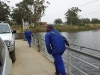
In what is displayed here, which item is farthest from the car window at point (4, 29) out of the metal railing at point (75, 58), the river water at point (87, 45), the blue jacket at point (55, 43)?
the river water at point (87, 45)

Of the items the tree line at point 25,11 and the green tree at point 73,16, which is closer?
the tree line at point 25,11

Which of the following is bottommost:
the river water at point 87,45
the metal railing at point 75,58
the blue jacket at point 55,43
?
the river water at point 87,45

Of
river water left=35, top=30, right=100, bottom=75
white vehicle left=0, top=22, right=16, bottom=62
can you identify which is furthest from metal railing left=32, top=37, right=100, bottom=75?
white vehicle left=0, top=22, right=16, bottom=62

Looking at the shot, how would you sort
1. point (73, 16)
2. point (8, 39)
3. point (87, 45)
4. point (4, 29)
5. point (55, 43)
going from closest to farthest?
point (55, 43)
point (8, 39)
point (4, 29)
point (87, 45)
point (73, 16)

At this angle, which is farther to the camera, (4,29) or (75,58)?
(4,29)

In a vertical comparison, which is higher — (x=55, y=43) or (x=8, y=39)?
(x=55, y=43)

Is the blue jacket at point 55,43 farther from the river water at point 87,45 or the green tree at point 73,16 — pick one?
the green tree at point 73,16

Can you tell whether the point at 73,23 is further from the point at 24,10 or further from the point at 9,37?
the point at 9,37

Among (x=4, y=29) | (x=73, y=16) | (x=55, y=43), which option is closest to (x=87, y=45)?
(x=4, y=29)

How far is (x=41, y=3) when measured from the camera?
75812 millimetres

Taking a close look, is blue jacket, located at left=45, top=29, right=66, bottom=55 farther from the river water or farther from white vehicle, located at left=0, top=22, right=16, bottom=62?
white vehicle, located at left=0, top=22, right=16, bottom=62

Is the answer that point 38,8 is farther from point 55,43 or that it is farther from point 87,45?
point 55,43

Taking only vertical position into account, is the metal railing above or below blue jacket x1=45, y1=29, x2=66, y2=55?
below

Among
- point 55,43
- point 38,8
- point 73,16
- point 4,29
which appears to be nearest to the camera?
point 55,43
